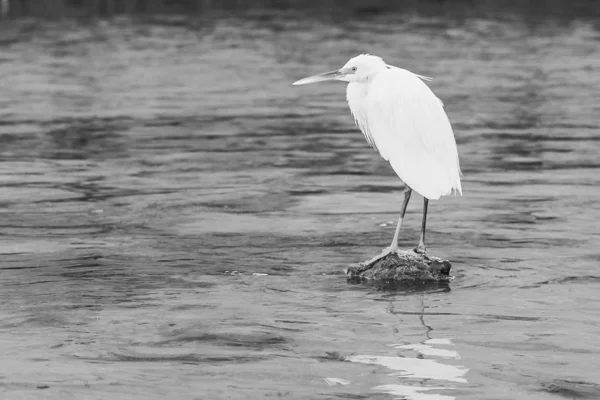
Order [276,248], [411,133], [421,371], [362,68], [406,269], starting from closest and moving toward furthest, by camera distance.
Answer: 1. [421,371]
2. [406,269]
3. [411,133]
4. [362,68]
5. [276,248]

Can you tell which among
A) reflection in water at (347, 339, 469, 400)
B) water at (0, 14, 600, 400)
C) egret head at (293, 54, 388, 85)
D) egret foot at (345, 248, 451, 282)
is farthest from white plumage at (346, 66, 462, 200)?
reflection in water at (347, 339, 469, 400)

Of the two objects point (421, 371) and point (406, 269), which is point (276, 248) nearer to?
point (406, 269)

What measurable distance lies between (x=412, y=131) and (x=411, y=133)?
2cm

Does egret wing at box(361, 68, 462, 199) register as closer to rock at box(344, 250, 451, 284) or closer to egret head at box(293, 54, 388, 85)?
egret head at box(293, 54, 388, 85)

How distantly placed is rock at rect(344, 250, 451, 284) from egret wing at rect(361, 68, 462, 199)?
0.67 m

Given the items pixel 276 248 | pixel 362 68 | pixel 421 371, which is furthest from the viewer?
pixel 276 248

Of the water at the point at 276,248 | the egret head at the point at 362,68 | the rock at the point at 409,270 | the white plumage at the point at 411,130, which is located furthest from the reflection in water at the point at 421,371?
the egret head at the point at 362,68

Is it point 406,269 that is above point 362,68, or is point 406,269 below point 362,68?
below

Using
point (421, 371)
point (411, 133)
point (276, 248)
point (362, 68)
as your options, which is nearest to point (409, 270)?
point (411, 133)

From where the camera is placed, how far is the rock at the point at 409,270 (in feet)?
34.2

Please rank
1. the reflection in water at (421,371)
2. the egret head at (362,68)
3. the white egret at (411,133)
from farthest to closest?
the egret head at (362,68) → the white egret at (411,133) → the reflection in water at (421,371)

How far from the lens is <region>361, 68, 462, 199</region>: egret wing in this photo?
35.6 feet

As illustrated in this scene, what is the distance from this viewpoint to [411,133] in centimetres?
1095

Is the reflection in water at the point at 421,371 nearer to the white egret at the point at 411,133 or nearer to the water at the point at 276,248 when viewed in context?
the water at the point at 276,248
